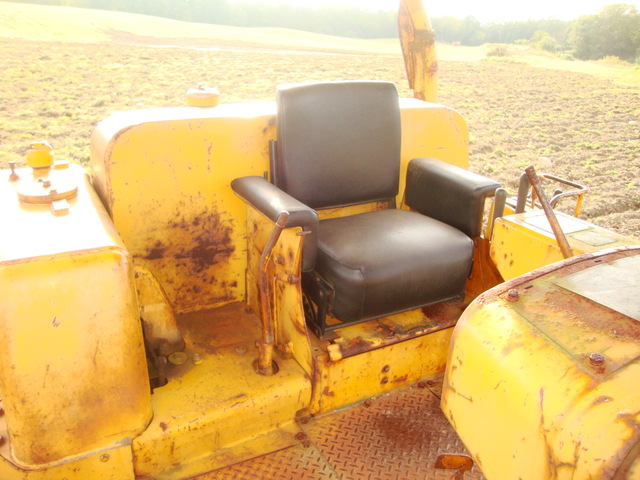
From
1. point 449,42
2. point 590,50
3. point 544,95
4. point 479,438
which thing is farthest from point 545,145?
→ point 449,42

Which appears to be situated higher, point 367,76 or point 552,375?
point 552,375

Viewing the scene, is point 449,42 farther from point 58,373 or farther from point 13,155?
point 58,373

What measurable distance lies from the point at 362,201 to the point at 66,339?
1346 millimetres

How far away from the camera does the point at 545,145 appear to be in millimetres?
7930

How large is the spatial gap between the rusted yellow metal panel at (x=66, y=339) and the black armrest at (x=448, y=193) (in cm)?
129

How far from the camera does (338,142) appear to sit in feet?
7.18

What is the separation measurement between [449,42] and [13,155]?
3914 cm

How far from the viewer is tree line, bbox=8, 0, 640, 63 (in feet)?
87.1

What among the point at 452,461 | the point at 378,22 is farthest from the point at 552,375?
the point at 378,22

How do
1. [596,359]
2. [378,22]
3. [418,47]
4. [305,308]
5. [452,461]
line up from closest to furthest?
[596,359] → [452,461] → [305,308] → [418,47] → [378,22]

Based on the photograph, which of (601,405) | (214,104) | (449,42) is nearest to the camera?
(601,405)

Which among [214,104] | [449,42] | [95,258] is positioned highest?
[214,104]

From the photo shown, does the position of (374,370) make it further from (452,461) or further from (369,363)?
(452,461)

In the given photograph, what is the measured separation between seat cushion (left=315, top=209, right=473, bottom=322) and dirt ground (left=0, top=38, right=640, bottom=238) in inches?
20.4
